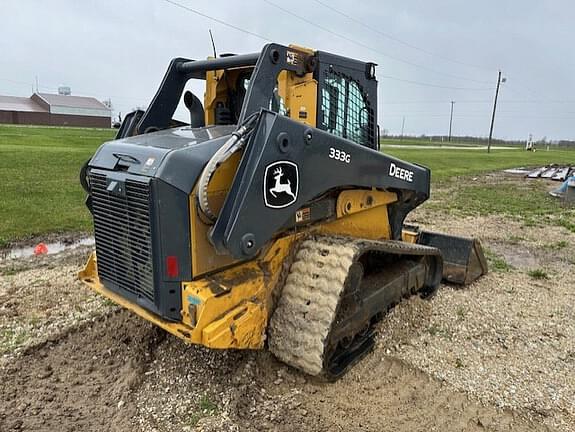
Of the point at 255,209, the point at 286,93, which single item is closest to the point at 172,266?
the point at 255,209

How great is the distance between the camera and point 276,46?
3777mm

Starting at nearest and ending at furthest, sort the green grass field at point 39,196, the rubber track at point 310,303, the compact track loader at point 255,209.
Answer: the compact track loader at point 255,209 < the rubber track at point 310,303 < the green grass field at point 39,196

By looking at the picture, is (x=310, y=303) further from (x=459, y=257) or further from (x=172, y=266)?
(x=459, y=257)

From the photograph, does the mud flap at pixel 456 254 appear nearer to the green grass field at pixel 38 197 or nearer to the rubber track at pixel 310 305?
the rubber track at pixel 310 305

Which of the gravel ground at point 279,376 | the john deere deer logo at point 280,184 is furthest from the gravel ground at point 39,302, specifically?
the john deere deer logo at point 280,184

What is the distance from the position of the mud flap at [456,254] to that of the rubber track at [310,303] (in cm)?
273

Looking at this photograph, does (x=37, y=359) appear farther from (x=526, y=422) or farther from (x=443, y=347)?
(x=526, y=422)

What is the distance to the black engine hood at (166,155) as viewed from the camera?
3.19 meters

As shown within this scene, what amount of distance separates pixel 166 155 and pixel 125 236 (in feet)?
2.38

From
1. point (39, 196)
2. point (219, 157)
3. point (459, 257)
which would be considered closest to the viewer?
point (219, 157)

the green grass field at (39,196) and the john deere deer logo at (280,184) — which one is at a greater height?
the john deere deer logo at (280,184)

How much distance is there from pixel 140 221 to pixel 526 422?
10.1 feet

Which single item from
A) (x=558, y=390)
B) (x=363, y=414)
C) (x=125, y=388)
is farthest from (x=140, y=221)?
(x=558, y=390)

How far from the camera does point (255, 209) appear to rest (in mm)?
3205
